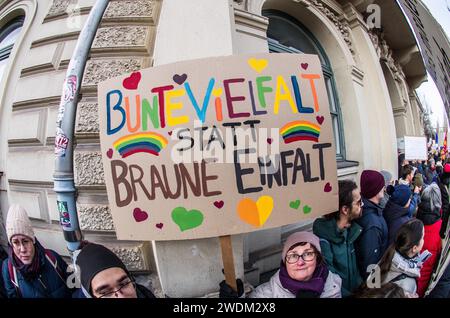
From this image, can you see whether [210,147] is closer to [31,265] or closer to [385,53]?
[31,265]

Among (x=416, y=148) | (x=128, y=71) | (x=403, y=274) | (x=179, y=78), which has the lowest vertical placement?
(x=403, y=274)

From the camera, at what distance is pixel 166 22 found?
3.87ft

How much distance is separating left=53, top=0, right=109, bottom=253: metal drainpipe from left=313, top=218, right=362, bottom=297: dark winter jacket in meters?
1.45

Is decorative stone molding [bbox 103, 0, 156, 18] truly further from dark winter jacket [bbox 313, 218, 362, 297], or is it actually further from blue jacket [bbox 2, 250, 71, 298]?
dark winter jacket [bbox 313, 218, 362, 297]

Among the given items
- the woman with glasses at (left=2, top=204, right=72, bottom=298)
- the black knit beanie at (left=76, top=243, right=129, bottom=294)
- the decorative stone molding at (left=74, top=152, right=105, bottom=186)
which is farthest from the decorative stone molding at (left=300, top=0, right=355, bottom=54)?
the woman with glasses at (left=2, top=204, right=72, bottom=298)

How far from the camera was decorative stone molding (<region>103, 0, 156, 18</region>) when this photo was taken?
120cm

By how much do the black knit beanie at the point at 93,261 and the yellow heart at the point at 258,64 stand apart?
1.26 metres

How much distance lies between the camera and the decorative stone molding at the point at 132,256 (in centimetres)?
114

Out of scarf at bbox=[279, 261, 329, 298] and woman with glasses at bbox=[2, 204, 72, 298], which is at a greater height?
woman with glasses at bbox=[2, 204, 72, 298]

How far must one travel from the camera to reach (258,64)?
1059 mm

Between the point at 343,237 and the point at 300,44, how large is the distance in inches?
54.9

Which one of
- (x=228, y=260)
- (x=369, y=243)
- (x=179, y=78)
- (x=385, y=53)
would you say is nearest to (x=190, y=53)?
(x=179, y=78)

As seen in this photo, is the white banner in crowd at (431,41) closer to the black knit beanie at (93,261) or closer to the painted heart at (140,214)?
the painted heart at (140,214)
